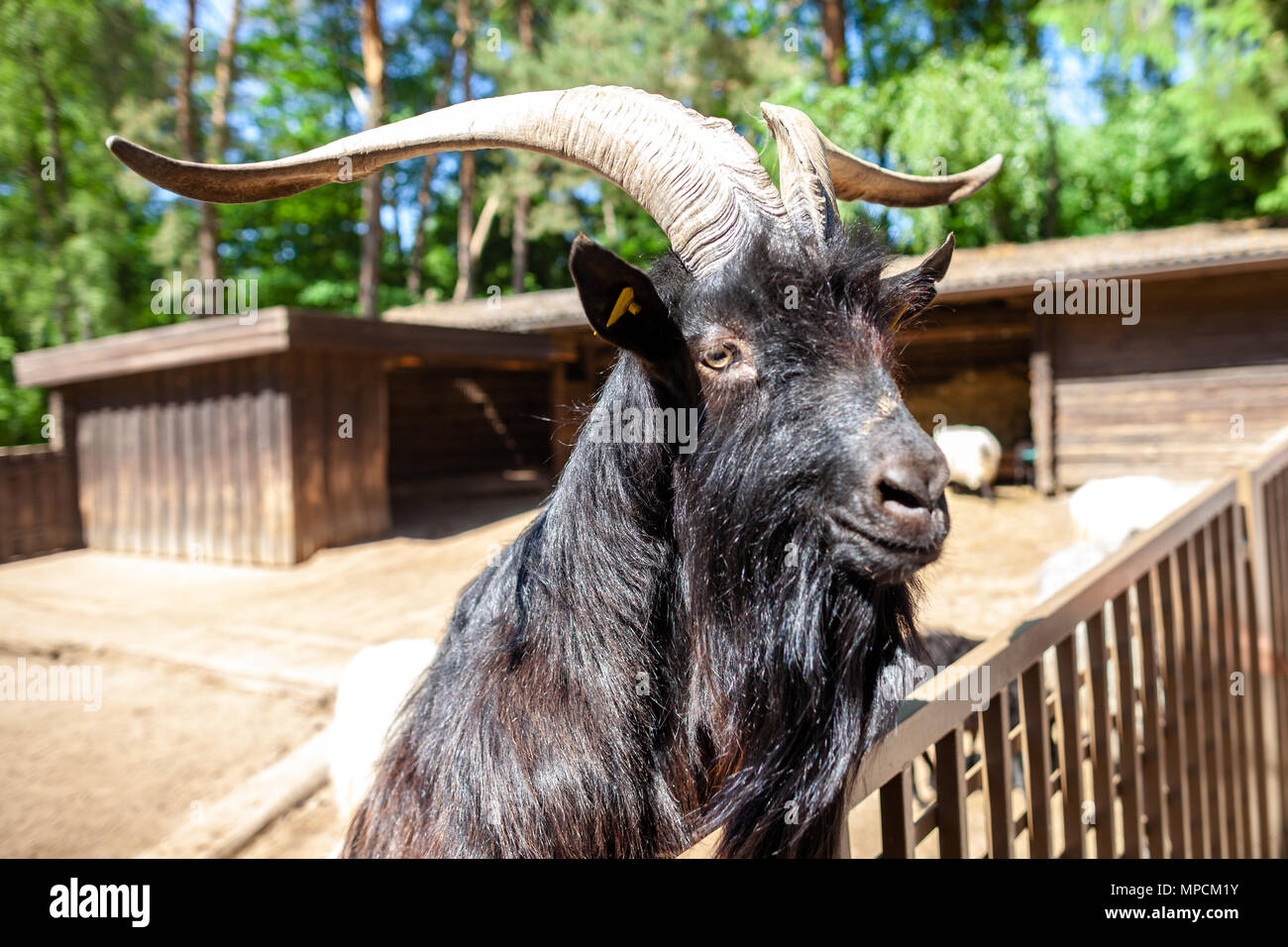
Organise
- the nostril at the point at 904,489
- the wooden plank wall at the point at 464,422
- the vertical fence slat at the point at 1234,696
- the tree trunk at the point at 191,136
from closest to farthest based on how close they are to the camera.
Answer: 1. the nostril at the point at 904,489
2. the vertical fence slat at the point at 1234,696
3. the tree trunk at the point at 191,136
4. the wooden plank wall at the point at 464,422

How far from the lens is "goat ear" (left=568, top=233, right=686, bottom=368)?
1.14m

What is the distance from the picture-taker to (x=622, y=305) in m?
1.23

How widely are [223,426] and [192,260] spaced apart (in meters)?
10.2

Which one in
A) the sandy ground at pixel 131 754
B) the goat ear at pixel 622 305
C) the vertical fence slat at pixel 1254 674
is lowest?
the sandy ground at pixel 131 754

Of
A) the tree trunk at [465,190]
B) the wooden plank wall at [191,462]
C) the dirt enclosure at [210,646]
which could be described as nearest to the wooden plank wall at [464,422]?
the dirt enclosure at [210,646]

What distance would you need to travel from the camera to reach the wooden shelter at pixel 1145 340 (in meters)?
10.5

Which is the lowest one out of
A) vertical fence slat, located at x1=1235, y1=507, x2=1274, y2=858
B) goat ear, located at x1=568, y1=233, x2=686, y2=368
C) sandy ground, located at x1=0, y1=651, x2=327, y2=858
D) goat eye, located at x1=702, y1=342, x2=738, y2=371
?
sandy ground, located at x1=0, y1=651, x2=327, y2=858

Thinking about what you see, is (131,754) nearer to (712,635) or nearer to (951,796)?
(712,635)

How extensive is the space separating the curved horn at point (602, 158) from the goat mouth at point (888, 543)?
1.65ft

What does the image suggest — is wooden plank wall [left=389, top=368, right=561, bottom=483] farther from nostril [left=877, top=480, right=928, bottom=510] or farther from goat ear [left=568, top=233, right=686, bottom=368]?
nostril [left=877, top=480, right=928, bottom=510]

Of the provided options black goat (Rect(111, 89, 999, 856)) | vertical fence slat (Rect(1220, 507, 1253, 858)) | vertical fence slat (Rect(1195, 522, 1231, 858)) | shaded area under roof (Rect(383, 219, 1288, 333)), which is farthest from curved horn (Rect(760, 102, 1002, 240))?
shaded area under roof (Rect(383, 219, 1288, 333))

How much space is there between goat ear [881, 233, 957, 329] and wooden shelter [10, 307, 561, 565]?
26.7 feet

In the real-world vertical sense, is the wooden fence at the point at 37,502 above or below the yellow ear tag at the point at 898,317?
below

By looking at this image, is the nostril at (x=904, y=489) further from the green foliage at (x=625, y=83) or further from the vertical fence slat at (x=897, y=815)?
the green foliage at (x=625, y=83)
